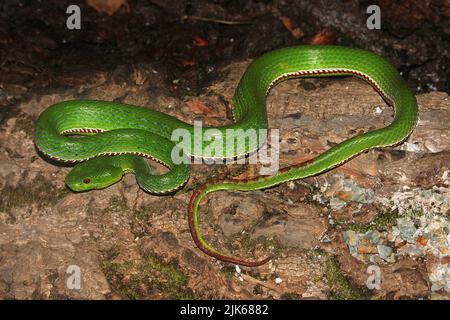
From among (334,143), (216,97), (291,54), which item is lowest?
(334,143)

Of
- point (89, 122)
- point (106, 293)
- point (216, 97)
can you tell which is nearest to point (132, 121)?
point (89, 122)

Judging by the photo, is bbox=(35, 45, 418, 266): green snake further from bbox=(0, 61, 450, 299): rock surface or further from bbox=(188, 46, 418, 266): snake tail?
bbox=(0, 61, 450, 299): rock surface

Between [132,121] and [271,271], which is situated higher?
[132,121]

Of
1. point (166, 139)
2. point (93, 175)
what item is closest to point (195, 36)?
point (166, 139)

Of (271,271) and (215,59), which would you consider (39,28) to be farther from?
(271,271)

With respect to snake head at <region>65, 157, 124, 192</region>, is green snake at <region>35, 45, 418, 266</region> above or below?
above

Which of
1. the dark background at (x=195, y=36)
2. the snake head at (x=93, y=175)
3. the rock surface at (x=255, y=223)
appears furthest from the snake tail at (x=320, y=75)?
the snake head at (x=93, y=175)

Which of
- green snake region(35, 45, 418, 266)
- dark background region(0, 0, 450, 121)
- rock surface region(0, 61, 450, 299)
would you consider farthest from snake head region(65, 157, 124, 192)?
dark background region(0, 0, 450, 121)
